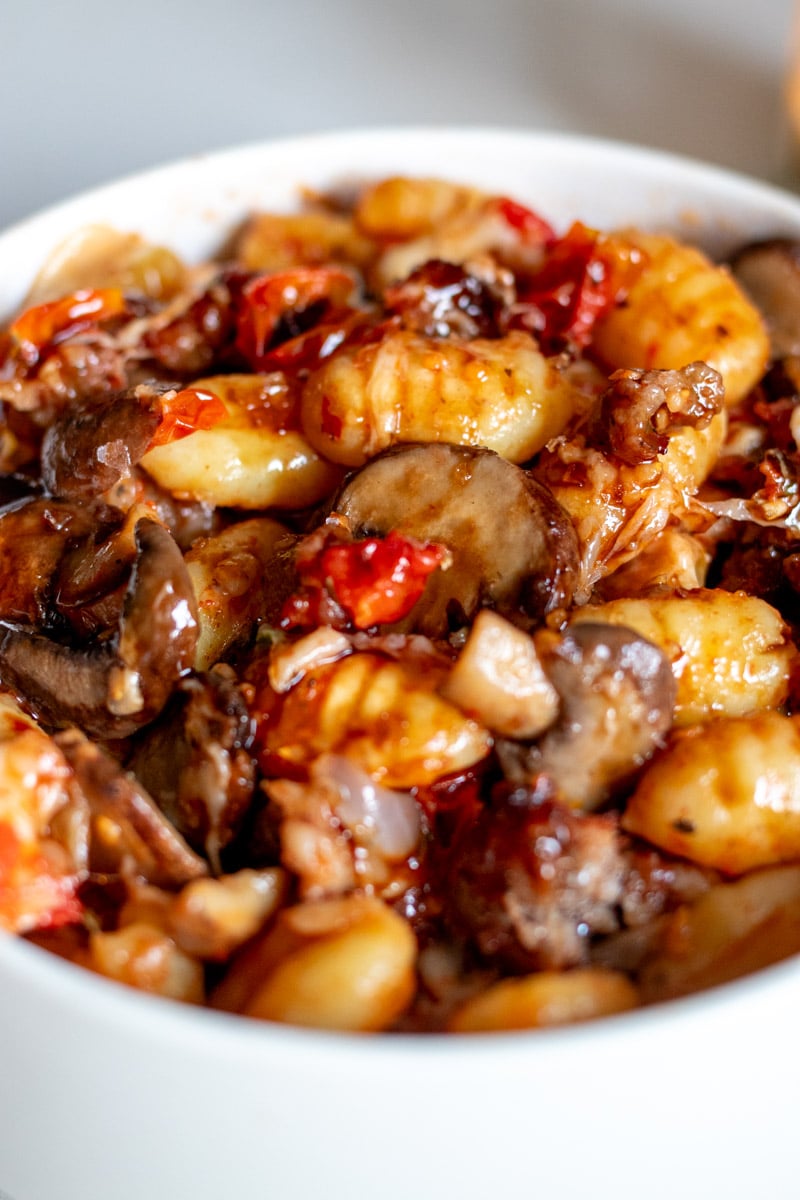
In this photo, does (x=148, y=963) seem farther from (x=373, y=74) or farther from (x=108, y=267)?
(x=373, y=74)

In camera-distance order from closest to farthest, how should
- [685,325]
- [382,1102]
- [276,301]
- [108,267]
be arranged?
1. [382,1102]
2. [685,325]
3. [276,301]
4. [108,267]

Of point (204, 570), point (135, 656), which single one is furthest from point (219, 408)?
point (135, 656)

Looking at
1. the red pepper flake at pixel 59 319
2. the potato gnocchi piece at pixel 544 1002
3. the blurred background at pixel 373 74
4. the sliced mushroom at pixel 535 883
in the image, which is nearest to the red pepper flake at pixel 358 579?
the sliced mushroom at pixel 535 883

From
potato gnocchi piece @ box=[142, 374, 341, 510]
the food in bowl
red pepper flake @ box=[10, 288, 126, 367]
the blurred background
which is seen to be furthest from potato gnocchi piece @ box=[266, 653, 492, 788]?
the blurred background

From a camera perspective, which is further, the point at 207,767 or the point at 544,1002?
the point at 207,767

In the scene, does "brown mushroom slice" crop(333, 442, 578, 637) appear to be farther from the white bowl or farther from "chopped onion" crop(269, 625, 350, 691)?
the white bowl

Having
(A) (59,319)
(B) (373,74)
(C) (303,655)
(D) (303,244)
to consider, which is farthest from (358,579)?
(B) (373,74)

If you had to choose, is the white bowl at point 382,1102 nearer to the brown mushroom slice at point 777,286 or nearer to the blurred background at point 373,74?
the brown mushroom slice at point 777,286
